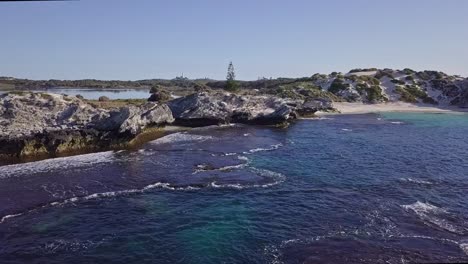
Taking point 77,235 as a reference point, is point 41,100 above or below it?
above

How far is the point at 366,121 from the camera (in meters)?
85.9

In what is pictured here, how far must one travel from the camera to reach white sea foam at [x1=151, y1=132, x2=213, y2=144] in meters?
55.3

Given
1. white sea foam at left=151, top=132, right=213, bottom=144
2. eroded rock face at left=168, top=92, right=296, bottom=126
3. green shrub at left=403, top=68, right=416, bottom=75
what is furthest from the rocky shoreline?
green shrub at left=403, top=68, right=416, bottom=75

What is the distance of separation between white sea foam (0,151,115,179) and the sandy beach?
235 ft

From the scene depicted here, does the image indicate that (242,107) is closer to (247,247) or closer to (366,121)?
(366,121)

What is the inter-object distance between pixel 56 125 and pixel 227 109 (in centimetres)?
3207

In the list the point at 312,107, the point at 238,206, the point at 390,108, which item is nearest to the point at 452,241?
the point at 238,206

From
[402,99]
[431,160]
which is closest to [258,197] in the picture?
[431,160]

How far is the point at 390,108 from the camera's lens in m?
112

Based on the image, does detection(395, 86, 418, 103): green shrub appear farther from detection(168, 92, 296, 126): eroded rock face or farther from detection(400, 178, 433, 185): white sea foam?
detection(400, 178, 433, 185): white sea foam

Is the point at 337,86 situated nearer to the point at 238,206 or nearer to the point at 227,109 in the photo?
the point at 227,109

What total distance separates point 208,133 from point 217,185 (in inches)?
1132

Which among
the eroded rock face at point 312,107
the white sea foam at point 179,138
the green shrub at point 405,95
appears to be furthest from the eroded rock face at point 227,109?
the green shrub at point 405,95

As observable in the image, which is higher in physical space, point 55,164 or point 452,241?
point 55,164
